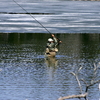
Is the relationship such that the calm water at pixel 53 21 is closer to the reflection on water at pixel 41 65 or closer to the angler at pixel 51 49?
the reflection on water at pixel 41 65

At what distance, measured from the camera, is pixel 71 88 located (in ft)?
45.1

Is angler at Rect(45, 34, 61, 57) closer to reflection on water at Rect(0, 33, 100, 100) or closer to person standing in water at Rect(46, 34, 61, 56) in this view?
person standing in water at Rect(46, 34, 61, 56)

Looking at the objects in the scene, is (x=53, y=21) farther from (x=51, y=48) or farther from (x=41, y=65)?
(x=41, y=65)

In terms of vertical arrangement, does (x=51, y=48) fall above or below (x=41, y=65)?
above

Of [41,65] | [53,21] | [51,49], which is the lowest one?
[41,65]

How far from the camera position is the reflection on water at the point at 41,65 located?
13172 millimetres

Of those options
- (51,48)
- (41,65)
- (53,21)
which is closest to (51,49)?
(51,48)

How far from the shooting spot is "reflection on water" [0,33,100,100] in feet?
43.2

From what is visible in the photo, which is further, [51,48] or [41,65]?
[51,48]

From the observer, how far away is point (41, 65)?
19.0m

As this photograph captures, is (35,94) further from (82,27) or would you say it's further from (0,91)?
(82,27)

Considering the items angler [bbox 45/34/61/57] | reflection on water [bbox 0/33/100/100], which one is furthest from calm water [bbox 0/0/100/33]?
angler [bbox 45/34/61/57]

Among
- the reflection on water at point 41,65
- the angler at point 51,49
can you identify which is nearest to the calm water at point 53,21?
the reflection on water at point 41,65

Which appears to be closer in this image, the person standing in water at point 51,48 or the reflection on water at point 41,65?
the reflection on water at point 41,65
